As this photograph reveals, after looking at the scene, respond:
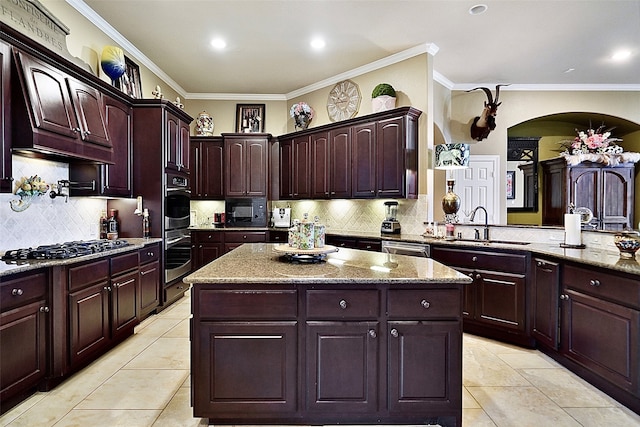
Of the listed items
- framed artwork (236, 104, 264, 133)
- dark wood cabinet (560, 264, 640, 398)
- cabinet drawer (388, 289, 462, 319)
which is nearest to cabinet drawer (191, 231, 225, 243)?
framed artwork (236, 104, 264, 133)

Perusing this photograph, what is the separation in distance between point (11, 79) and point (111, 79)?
4.98ft

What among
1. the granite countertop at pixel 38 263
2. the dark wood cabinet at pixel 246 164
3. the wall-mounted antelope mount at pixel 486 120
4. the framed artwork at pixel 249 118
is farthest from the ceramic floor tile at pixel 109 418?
the wall-mounted antelope mount at pixel 486 120

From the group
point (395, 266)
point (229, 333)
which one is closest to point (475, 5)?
point (395, 266)

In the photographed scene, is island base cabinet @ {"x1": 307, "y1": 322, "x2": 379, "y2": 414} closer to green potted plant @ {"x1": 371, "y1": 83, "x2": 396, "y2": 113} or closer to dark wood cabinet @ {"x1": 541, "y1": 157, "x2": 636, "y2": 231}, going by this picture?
green potted plant @ {"x1": 371, "y1": 83, "x2": 396, "y2": 113}

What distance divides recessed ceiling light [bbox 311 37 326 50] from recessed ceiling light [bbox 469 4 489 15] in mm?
1618

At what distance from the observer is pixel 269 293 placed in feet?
6.08

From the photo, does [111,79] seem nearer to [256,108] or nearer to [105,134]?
[105,134]

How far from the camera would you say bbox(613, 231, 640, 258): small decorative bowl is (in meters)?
2.53

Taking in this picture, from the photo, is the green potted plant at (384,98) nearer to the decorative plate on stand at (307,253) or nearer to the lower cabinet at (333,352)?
the decorative plate on stand at (307,253)

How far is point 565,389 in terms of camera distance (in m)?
2.44

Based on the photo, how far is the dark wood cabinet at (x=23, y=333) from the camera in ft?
6.51

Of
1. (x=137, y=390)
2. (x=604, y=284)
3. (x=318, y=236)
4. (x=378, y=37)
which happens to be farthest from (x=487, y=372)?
(x=378, y=37)

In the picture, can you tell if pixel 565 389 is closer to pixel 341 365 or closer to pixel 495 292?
pixel 495 292

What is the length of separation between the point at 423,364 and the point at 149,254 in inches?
122
